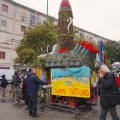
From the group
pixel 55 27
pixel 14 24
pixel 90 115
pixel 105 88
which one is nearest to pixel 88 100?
pixel 90 115

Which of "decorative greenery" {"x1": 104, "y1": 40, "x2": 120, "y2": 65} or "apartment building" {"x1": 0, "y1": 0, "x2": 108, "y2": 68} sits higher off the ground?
"apartment building" {"x1": 0, "y1": 0, "x2": 108, "y2": 68}

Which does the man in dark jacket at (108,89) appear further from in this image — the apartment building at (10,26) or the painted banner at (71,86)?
the apartment building at (10,26)

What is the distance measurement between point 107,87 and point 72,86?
2734 millimetres

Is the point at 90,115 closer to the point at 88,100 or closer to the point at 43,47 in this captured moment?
the point at 88,100

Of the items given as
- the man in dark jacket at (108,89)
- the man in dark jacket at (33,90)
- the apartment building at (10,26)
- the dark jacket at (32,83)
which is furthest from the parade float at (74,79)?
the apartment building at (10,26)

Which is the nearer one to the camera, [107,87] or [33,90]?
[107,87]

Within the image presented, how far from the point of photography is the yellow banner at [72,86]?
6.62 meters

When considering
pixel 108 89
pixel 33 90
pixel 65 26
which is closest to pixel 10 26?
pixel 65 26

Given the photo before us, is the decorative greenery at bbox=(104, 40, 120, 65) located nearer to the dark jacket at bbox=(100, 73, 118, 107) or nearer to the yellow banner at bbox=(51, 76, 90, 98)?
the yellow banner at bbox=(51, 76, 90, 98)

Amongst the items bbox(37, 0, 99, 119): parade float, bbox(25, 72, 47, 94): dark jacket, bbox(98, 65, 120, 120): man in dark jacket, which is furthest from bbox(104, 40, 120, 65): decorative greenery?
bbox(98, 65, 120, 120): man in dark jacket

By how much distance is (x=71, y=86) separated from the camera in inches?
277

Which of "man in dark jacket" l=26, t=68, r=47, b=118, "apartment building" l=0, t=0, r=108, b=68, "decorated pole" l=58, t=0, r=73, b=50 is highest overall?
"apartment building" l=0, t=0, r=108, b=68

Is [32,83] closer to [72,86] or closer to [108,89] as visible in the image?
[72,86]

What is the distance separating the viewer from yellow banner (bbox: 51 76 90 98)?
6617 millimetres
